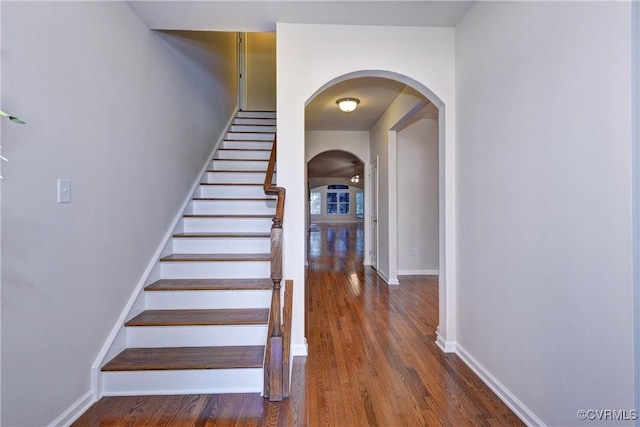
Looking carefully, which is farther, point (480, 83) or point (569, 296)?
point (480, 83)

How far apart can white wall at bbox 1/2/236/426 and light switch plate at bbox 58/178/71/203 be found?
0.04 metres

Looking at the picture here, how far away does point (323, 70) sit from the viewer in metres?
2.46

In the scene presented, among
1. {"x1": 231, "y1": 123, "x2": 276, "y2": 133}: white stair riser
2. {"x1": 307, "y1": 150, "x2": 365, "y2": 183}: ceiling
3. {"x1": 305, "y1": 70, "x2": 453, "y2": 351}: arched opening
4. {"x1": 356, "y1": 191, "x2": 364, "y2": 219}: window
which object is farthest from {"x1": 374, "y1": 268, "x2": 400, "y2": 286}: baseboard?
{"x1": 356, "y1": 191, "x2": 364, "y2": 219}: window

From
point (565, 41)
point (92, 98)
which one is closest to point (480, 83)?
point (565, 41)

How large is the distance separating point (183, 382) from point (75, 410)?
21.5 inches

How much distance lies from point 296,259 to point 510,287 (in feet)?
4.80

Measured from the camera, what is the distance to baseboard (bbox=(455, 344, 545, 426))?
165 cm

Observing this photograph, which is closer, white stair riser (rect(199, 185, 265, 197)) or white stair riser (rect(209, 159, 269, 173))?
white stair riser (rect(199, 185, 265, 197))

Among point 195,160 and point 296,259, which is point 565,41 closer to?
point 296,259

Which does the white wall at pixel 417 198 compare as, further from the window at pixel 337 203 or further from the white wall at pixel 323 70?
the window at pixel 337 203

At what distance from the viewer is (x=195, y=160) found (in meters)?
3.43

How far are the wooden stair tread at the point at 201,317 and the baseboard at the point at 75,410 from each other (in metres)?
0.45

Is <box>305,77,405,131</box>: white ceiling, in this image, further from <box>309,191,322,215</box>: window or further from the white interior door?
<box>309,191,322,215</box>: window

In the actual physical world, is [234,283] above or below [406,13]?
below
